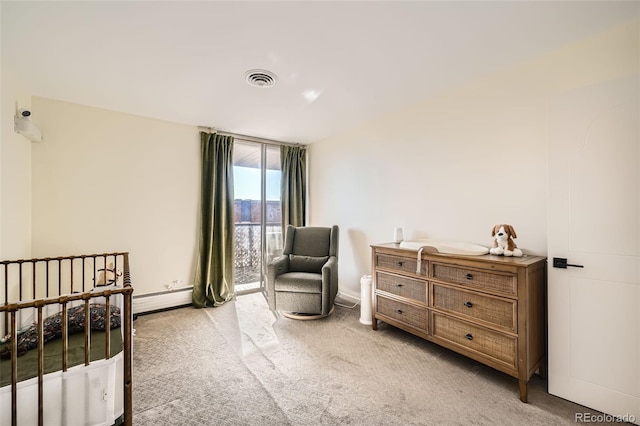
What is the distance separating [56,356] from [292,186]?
133 inches

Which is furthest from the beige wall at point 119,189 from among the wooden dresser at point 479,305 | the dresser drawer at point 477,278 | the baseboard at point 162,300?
the dresser drawer at point 477,278

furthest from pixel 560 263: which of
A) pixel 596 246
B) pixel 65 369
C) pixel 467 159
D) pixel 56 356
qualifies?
pixel 56 356

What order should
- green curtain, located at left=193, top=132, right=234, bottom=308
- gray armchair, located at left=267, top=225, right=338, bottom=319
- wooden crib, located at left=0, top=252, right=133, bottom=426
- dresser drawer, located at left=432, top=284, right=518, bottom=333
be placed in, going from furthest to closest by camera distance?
green curtain, located at left=193, top=132, right=234, bottom=308, gray armchair, located at left=267, top=225, right=338, bottom=319, dresser drawer, located at left=432, top=284, right=518, bottom=333, wooden crib, located at left=0, top=252, right=133, bottom=426

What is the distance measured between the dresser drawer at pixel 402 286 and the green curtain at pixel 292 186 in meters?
2.01

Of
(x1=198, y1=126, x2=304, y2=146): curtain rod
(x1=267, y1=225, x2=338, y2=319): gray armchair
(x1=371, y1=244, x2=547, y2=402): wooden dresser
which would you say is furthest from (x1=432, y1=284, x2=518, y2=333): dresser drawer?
(x1=198, y1=126, x2=304, y2=146): curtain rod

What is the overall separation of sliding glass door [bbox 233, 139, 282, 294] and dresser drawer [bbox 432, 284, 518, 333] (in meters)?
2.46

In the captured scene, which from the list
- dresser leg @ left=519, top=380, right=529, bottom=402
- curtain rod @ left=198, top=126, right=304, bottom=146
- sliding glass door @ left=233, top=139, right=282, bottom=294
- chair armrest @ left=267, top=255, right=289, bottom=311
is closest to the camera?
dresser leg @ left=519, top=380, right=529, bottom=402

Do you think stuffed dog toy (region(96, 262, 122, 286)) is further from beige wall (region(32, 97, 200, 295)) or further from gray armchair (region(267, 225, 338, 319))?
gray armchair (region(267, 225, 338, 319))

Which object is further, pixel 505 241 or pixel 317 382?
pixel 505 241

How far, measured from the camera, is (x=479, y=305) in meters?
2.02

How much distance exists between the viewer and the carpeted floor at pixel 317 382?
5.43 feet

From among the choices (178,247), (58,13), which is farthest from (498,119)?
(178,247)

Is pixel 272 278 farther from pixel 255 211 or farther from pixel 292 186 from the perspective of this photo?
pixel 292 186

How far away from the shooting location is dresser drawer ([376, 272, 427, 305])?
2.39 metres
